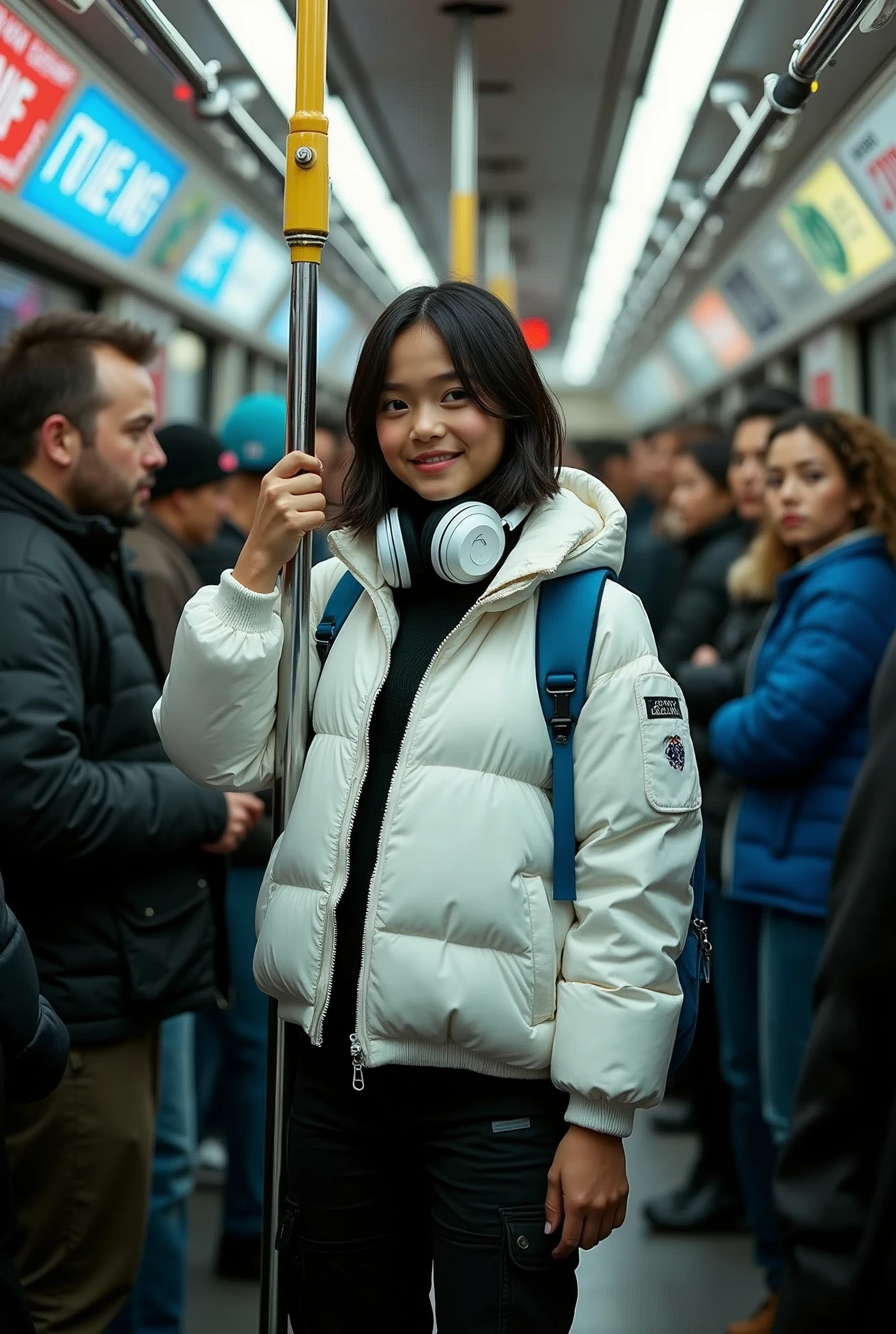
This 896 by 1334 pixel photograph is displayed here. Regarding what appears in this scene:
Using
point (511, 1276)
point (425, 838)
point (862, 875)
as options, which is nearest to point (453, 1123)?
point (511, 1276)

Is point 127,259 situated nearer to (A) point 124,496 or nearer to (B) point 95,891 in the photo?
(A) point 124,496

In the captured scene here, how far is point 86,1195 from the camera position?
92.8 inches

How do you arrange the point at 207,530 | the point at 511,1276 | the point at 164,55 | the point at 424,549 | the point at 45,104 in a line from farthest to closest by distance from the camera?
the point at 45,104 → the point at 207,530 → the point at 164,55 → the point at 424,549 → the point at 511,1276

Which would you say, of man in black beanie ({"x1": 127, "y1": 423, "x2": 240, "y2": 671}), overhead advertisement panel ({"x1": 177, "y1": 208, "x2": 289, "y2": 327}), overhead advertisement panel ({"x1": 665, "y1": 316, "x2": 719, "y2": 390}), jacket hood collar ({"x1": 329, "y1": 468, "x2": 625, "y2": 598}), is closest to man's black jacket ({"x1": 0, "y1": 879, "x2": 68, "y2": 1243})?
jacket hood collar ({"x1": 329, "y1": 468, "x2": 625, "y2": 598})

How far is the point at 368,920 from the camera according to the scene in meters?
1.77

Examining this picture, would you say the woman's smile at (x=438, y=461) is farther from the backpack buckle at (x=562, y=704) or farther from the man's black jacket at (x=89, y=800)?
the man's black jacket at (x=89, y=800)

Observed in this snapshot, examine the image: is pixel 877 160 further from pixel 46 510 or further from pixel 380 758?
pixel 380 758

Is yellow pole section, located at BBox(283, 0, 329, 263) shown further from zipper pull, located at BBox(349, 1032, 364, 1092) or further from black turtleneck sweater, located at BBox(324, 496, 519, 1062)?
zipper pull, located at BBox(349, 1032, 364, 1092)

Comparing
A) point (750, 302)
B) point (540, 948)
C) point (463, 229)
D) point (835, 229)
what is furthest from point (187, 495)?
point (750, 302)

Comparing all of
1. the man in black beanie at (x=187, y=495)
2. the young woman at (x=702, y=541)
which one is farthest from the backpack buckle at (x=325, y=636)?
the young woman at (x=702, y=541)

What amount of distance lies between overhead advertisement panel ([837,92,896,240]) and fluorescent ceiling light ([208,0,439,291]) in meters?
1.44

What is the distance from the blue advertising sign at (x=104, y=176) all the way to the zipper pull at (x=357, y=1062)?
356 cm

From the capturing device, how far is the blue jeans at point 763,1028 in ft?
9.81

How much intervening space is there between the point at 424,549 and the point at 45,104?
10.3 ft
